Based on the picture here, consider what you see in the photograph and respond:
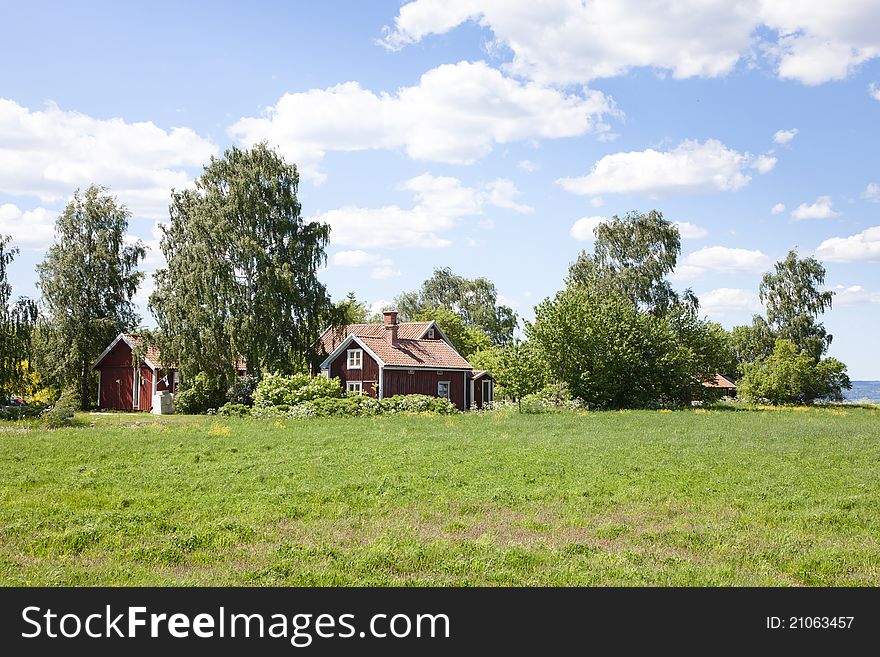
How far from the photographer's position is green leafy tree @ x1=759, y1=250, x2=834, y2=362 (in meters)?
66.3

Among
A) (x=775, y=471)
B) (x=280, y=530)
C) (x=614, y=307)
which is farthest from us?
(x=614, y=307)

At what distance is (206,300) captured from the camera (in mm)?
39406

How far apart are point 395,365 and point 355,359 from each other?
2.81 metres

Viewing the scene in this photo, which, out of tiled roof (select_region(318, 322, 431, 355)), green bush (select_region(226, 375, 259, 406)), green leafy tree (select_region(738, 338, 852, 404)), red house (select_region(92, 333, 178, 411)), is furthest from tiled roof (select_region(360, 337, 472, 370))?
green leafy tree (select_region(738, 338, 852, 404))

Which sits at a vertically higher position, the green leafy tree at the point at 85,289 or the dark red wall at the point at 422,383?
the green leafy tree at the point at 85,289

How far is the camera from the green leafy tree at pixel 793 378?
199 feet

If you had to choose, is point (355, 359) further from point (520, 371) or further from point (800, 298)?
point (800, 298)

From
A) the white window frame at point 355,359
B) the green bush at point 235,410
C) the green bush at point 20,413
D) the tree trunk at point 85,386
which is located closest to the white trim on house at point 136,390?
the tree trunk at point 85,386

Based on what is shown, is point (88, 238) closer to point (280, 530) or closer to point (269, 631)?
point (280, 530)

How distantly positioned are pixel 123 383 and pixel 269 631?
4408 cm

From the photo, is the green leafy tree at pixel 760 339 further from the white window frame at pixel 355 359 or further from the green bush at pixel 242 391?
the green bush at pixel 242 391

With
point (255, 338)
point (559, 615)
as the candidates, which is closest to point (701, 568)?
point (559, 615)

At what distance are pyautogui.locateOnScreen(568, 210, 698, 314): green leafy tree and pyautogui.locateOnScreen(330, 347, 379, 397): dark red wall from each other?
20.2 metres

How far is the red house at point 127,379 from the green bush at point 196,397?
19.9ft
